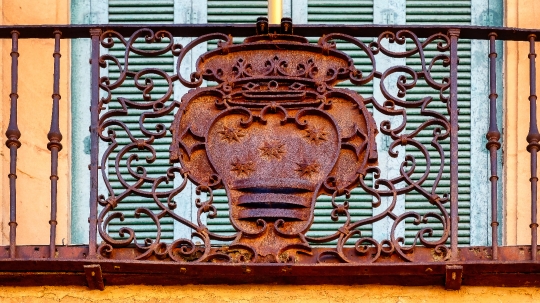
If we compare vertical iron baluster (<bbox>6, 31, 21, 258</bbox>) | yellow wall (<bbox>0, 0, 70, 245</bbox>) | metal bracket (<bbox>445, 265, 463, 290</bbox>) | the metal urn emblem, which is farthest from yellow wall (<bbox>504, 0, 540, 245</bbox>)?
vertical iron baluster (<bbox>6, 31, 21, 258</bbox>)

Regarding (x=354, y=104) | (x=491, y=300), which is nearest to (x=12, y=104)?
(x=354, y=104)

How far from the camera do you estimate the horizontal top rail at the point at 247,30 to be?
10859 millimetres

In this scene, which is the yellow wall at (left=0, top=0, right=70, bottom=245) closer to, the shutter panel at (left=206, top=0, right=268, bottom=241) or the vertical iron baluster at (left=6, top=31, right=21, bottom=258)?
the shutter panel at (left=206, top=0, right=268, bottom=241)

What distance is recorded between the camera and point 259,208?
10.6 m

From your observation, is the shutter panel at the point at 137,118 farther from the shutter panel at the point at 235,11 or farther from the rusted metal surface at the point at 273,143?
the rusted metal surface at the point at 273,143

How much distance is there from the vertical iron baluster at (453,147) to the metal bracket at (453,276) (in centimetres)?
6

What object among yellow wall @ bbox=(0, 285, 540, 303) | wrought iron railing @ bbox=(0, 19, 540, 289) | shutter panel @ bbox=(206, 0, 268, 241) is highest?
shutter panel @ bbox=(206, 0, 268, 241)

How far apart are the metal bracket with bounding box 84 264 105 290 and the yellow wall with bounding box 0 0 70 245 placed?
102 centimetres

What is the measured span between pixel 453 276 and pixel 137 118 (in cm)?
232

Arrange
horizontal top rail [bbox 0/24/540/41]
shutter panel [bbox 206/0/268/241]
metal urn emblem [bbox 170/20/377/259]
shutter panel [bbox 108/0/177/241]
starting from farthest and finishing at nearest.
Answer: shutter panel [bbox 206/0/268/241] < shutter panel [bbox 108/0/177/241] < horizontal top rail [bbox 0/24/540/41] < metal urn emblem [bbox 170/20/377/259]

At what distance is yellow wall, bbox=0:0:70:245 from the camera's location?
11648mm

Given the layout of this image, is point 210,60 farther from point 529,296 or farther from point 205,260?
point 529,296

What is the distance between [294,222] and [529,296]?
43.1 inches

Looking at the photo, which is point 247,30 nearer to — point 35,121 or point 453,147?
point 453,147
